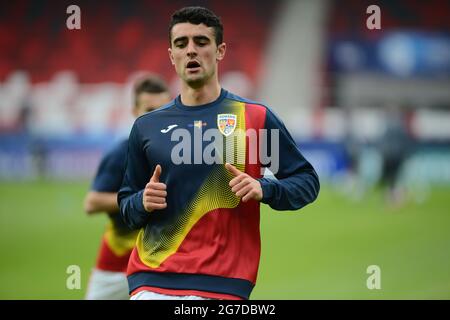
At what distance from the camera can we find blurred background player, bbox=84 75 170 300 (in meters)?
5.59

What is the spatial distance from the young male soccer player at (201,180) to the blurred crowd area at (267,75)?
552 inches

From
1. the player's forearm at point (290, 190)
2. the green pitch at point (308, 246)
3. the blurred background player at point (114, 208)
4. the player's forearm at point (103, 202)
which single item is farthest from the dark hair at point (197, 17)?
the green pitch at point (308, 246)

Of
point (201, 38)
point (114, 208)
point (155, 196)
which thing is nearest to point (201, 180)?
point (155, 196)

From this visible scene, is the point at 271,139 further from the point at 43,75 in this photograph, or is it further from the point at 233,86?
the point at 43,75

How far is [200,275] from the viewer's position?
3.85 metres

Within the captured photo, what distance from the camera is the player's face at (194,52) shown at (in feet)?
13.0

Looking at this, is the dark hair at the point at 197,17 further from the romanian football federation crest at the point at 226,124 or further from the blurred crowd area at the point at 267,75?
the blurred crowd area at the point at 267,75

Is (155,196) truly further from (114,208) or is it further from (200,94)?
(114,208)

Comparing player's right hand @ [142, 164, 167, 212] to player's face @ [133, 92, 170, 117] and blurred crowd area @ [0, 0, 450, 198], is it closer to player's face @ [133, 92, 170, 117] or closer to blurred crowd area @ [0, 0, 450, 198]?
player's face @ [133, 92, 170, 117]

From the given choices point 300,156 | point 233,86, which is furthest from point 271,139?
point 233,86

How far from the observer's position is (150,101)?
5840 mm

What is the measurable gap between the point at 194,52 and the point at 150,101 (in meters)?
1.93

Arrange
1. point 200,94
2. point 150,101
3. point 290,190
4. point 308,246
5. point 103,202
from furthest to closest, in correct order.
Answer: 1. point 308,246
2. point 150,101
3. point 103,202
4. point 200,94
5. point 290,190

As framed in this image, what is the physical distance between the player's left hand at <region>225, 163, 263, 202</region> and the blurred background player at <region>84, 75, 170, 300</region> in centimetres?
199
